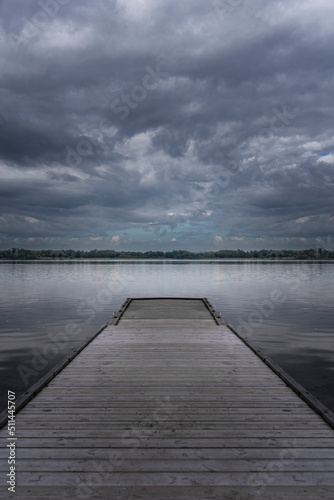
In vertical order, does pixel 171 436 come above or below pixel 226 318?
Result: above

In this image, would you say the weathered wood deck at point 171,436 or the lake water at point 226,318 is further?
the lake water at point 226,318

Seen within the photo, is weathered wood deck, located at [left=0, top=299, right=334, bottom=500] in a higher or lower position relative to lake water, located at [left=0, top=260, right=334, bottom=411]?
higher

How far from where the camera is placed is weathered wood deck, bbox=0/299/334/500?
10.9 ft

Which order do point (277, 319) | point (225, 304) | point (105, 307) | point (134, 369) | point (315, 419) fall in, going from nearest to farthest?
point (315, 419)
point (134, 369)
point (277, 319)
point (105, 307)
point (225, 304)

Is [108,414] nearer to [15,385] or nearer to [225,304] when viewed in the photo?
[15,385]

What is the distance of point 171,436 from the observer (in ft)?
13.9

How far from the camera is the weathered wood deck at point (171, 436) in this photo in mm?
3322

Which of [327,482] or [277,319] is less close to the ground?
[327,482]

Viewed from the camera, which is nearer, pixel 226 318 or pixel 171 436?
pixel 171 436

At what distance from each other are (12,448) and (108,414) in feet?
4.56

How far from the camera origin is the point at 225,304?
22609 millimetres

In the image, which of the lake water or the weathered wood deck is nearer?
the weathered wood deck

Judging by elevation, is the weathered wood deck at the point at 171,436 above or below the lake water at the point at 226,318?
above

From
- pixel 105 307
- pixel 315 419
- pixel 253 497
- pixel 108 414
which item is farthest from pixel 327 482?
pixel 105 307
